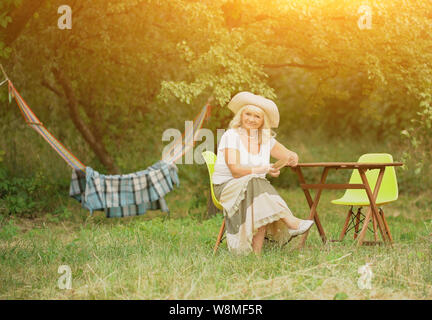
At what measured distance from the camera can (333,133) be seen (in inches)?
511

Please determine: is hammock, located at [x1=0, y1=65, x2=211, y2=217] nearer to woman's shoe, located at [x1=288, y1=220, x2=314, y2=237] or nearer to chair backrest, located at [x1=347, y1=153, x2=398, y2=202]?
chair backrest, located at [x1=347, y1=153, x2=398, y2=202]

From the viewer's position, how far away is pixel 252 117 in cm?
360

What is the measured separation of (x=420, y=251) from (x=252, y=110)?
4.71ft

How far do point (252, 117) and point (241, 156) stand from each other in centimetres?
26

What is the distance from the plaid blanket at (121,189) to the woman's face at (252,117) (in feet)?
5.93

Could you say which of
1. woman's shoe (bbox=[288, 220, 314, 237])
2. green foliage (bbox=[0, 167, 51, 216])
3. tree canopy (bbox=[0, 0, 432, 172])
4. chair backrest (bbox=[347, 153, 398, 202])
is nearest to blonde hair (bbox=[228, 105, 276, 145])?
woman's shoe (bbox=[288, 220, 314, 237])

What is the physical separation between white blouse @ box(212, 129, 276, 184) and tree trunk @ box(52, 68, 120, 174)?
11.4 ft

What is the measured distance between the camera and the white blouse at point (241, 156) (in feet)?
11.9

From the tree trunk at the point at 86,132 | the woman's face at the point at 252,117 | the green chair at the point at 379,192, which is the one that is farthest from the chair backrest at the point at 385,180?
the tree trunk at the point at 86,132

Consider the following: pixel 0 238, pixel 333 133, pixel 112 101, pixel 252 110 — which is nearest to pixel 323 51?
pixel 252 110

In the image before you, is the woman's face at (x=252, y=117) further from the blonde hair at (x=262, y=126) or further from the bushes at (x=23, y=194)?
the bushes at (x=23, y=194)

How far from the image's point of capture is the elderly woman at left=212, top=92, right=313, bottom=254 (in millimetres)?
3473
